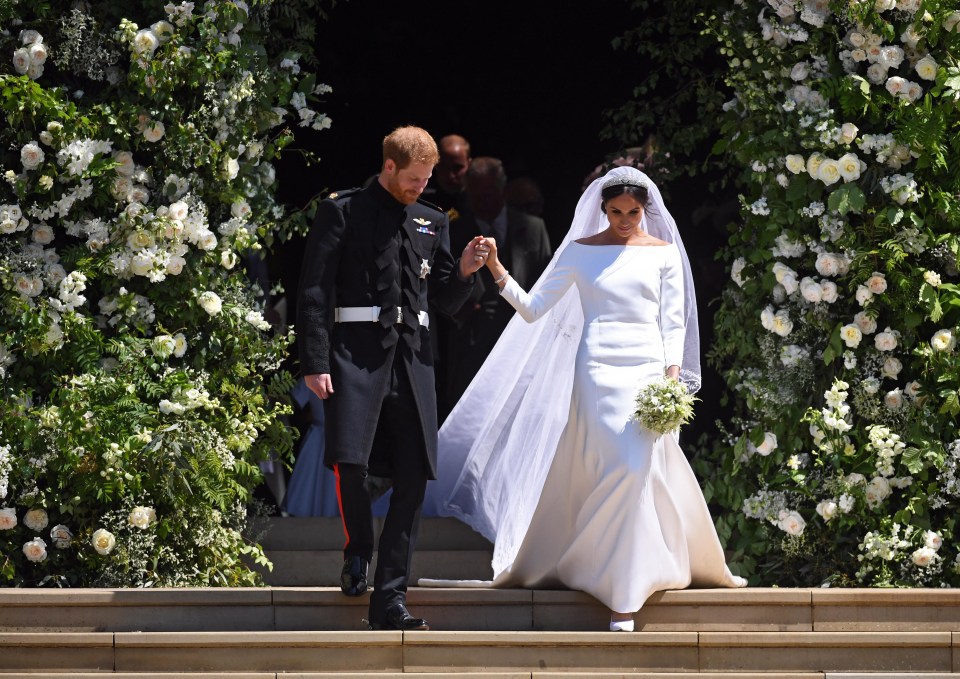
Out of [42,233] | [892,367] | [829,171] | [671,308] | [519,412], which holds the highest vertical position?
[829,171]

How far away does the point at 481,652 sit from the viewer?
563 centimetres

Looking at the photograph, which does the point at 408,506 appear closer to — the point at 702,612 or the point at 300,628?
the point at 300,628

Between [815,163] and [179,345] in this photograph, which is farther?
[815,163]

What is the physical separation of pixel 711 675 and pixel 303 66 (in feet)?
16.8

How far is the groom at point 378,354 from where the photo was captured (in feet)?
18.8

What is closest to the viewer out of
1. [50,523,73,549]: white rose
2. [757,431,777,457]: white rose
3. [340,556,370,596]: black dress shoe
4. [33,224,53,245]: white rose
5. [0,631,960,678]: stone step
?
[0,631,960,678]: stone step

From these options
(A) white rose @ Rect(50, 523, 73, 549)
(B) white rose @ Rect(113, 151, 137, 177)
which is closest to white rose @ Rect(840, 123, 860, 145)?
(B) white rose @ Rect(113, 151, 137, 177)

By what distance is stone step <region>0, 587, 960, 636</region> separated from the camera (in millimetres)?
6078

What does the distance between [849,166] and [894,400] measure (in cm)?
116

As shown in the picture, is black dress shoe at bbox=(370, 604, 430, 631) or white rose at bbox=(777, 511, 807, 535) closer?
black dress shoe at bbox=(370, 604, 430, 631)

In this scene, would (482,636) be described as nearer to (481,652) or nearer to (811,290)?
(481,652)

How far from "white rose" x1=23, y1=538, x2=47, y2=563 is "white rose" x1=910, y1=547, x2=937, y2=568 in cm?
399

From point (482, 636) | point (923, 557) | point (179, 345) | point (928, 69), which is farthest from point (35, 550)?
point (928, 69)

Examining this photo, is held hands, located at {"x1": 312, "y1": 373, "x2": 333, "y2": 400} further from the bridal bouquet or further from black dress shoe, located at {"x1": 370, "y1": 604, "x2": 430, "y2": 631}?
the bridal bouquet
